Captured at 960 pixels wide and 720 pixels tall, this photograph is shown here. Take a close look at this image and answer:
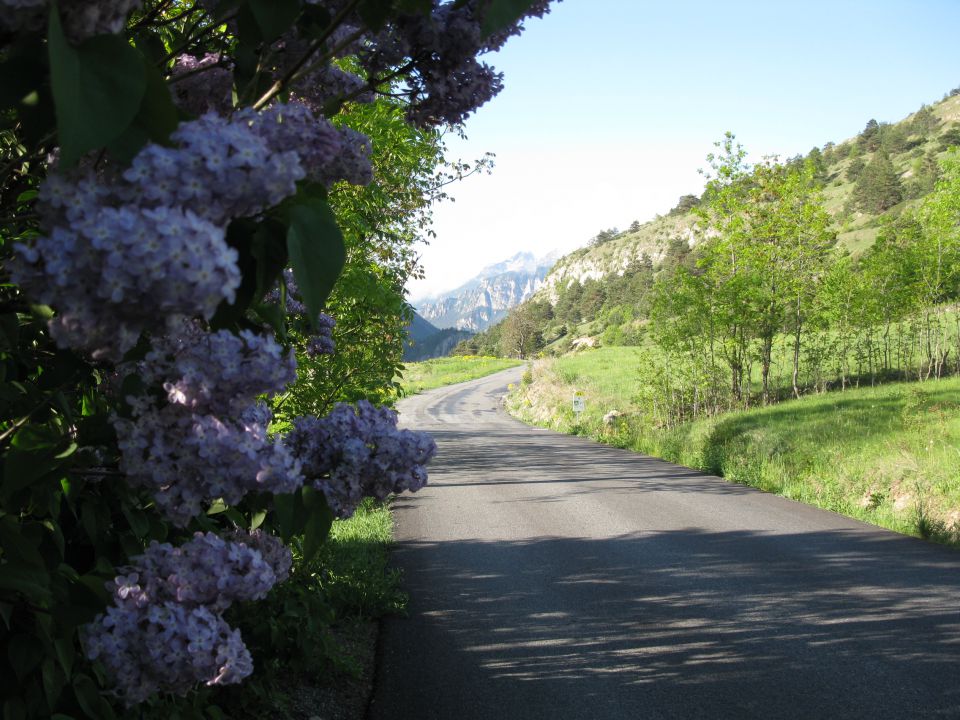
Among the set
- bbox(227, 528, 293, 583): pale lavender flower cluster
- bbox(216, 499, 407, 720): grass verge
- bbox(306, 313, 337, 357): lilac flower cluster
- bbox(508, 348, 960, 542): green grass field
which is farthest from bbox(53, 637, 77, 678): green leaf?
bbox(508, 348, 960, 542): green grass field

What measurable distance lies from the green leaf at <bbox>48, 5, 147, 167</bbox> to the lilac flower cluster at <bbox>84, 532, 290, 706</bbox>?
88cm

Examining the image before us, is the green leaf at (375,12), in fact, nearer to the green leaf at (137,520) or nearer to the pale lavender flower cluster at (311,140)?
the pale lavender flower cluster at (311,140)

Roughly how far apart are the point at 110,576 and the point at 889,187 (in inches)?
3523

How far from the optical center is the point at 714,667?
16.6ft

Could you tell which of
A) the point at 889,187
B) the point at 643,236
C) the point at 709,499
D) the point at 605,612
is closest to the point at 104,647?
the point at 605,612

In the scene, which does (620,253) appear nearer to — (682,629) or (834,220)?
(834,220)

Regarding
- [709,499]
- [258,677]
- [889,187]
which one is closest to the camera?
[258,677]

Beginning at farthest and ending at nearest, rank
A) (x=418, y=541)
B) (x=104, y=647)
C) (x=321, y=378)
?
A: (x=418, y=541) → (x=321, y=378) → (x=104, y=647)

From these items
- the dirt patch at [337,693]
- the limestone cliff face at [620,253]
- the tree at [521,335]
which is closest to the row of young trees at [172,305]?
the dirt patch at [337,693]

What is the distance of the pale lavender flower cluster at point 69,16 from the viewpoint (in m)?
0.86

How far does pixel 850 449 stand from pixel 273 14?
1233 cm

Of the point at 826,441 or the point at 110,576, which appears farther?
the point at 826,441

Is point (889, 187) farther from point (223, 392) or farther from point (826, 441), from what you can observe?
point (223, 392)

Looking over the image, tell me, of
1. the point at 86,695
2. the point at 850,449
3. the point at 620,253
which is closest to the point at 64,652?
the point at 86,695
